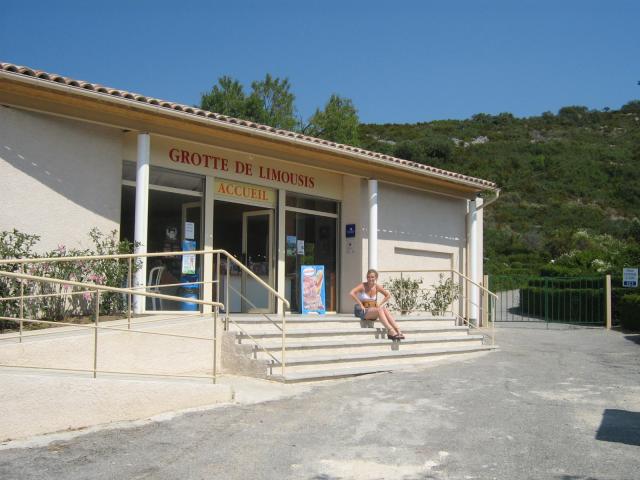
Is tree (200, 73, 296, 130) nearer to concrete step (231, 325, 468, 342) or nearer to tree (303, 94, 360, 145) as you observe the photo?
tree (303, 94, 360, 145)

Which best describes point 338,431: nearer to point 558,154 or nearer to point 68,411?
point 68,411

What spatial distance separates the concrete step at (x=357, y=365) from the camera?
837 cm

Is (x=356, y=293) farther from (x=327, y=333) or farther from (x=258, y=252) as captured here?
(x=258, y=252)

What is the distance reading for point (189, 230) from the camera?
1097cm

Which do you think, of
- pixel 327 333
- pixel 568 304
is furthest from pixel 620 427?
pixel 568 304

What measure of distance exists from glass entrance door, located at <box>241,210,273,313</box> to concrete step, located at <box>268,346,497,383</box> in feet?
10.1

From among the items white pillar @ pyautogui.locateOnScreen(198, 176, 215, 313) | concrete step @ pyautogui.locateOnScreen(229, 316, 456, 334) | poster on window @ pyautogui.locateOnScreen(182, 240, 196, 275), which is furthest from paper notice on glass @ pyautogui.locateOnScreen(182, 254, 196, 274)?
concrete step @ pyautogui.locateOnScreen(229, 316, 456, 334)

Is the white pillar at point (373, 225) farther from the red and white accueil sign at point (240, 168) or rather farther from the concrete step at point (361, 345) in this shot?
the concrete step at point (361, 345)

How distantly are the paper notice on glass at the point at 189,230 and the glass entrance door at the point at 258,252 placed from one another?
152 cm

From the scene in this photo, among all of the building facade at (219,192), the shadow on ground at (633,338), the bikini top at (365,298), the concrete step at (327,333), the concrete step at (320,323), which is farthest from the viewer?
the shadow on ground at (633,338)

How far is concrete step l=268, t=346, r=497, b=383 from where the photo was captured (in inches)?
329

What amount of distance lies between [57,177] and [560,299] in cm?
1426

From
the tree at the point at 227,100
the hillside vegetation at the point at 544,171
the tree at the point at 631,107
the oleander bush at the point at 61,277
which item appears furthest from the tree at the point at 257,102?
the tree at the point at 631,107

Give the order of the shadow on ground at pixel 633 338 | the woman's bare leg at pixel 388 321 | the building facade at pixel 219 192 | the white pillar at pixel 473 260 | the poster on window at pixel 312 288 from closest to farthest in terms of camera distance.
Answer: the building facade at pixel 219 192 → the woman's bare leg at pixel 388 321 → the poster on window at pixel 312 288 → the shadow on ground at pixel 633 338 → the white pillar at pixel 473 260
